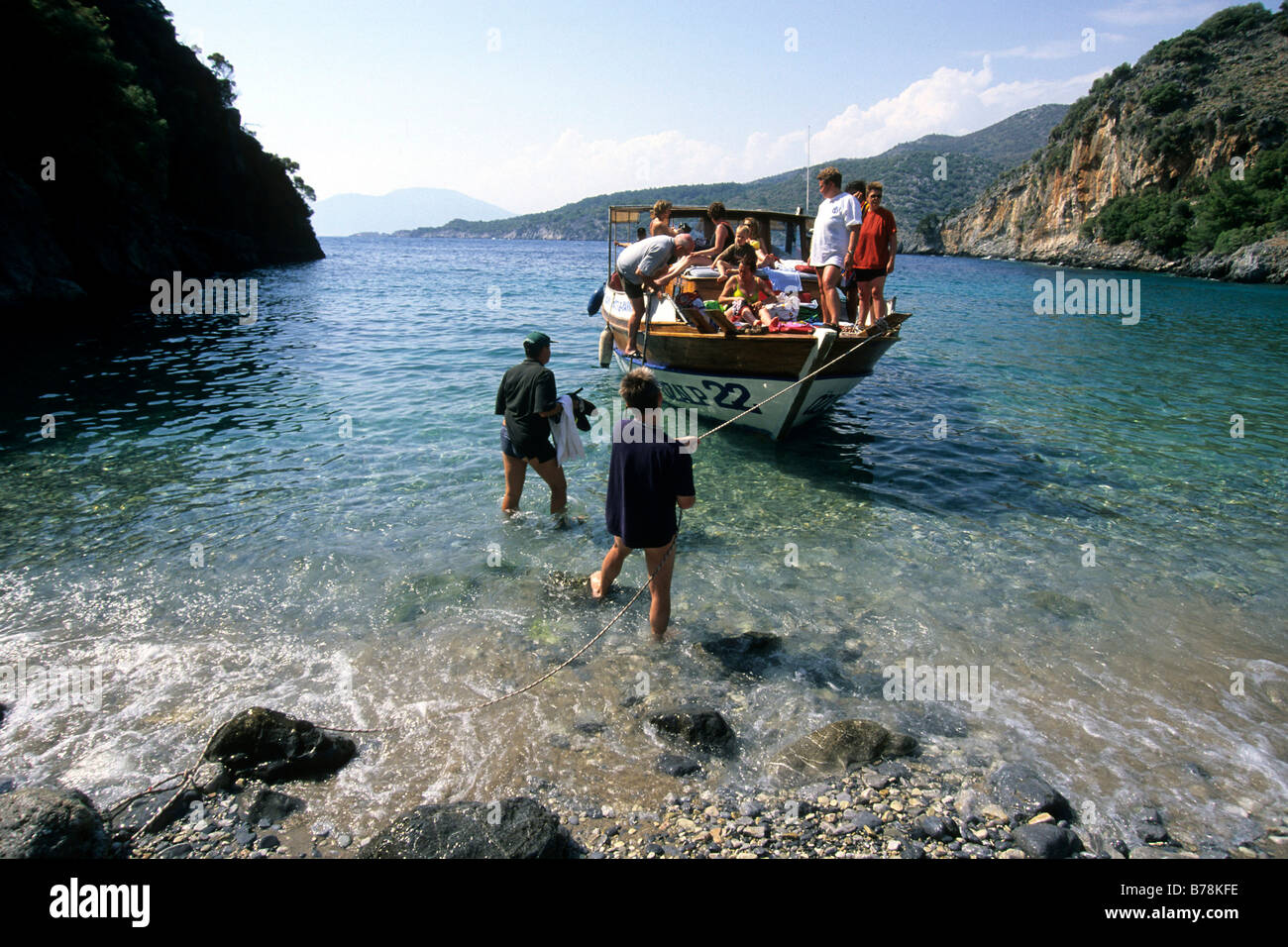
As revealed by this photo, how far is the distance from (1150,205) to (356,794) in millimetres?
90180

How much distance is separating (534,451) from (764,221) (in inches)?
405

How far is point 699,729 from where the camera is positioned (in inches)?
174

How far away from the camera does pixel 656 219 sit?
10.9 metres

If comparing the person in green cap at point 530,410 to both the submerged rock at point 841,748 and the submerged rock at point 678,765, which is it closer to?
the submerged rock at point 678,765

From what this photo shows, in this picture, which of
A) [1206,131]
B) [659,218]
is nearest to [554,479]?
[659,218]

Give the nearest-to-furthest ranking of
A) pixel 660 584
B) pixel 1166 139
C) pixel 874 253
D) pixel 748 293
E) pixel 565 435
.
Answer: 1. pixel 660 584
2. pixel 565 435
3. pixel 874 253
4. pixel 748 293
5. pixel 1166 139

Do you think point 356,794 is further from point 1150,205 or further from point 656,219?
point 1150,205

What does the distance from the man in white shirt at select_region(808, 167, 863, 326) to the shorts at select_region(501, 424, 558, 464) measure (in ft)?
16.2

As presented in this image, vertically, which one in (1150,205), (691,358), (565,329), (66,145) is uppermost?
(1150,205)

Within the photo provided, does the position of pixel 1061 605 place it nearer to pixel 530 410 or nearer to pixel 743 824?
pixel 743 824
